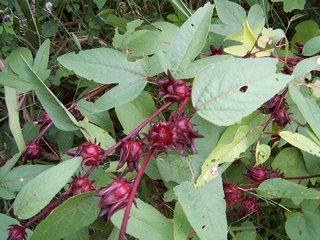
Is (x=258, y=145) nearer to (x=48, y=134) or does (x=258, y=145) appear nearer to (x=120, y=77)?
(x=120, y=77)

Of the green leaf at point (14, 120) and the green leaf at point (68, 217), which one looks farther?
the green leaf at point (14, 120)

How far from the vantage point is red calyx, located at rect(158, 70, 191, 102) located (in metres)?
0.87

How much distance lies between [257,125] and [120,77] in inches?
10.8

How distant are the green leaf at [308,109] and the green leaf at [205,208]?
0.18 metres

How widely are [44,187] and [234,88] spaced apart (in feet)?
1.04

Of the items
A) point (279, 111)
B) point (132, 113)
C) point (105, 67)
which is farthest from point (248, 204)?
point (105, 67)

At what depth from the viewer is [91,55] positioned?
94 cm

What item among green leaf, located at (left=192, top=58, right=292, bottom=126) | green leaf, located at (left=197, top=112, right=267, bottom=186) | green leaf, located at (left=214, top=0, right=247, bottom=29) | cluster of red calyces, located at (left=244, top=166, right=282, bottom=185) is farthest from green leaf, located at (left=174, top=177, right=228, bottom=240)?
green leaf, located at (left=214, top=0, right=247, bottom=29)

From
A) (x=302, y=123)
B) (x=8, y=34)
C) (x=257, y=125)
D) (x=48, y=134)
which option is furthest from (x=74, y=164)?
(x=8, y=34)

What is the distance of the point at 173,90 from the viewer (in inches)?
34.5

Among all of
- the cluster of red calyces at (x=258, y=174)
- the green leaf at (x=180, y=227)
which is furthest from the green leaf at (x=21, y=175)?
the cluster of red calyces at (x=258, y=174)

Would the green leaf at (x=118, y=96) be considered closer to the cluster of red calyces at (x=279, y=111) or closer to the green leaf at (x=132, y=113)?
the green leaf at (x=132, y=113)

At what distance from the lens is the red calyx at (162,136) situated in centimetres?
76

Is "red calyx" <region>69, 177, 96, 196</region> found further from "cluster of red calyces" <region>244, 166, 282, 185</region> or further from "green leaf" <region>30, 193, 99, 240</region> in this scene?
"cluster of red calyces" <region>244, 166, 282, 185</region>
